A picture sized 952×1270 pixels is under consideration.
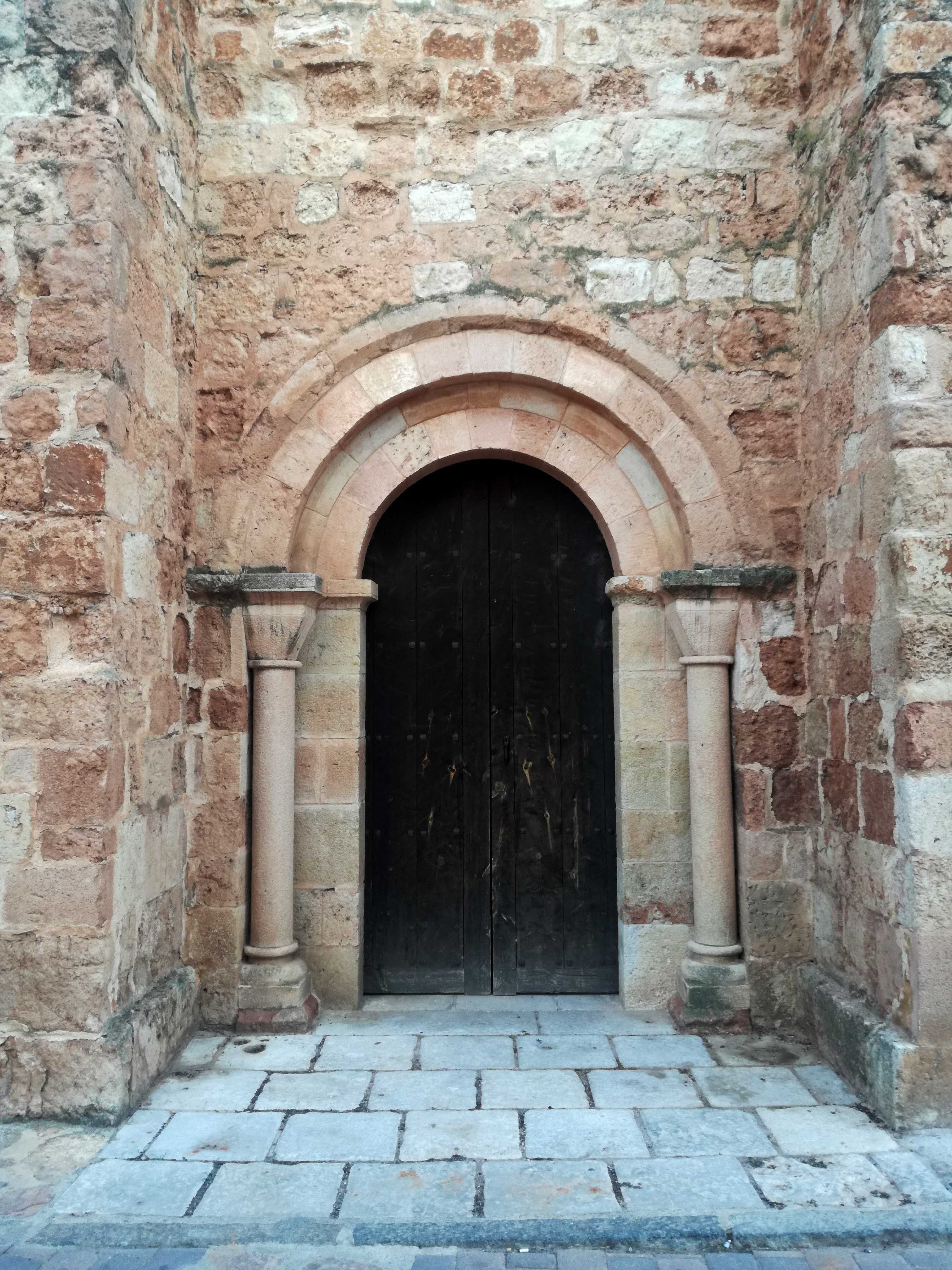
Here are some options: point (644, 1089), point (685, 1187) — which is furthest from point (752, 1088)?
point (685, 1187)

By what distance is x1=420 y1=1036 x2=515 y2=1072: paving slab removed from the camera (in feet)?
10.3

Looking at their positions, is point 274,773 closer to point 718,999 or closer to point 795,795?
point 718,999

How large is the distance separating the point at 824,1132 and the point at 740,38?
3.97 metres

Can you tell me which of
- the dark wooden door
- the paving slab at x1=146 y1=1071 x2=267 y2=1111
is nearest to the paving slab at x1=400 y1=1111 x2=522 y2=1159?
the paving slab at x1=146 y1=1071 x2=267 y2=1111

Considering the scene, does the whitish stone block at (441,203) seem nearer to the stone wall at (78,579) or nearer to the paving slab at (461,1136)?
the stone wall at (78,579)

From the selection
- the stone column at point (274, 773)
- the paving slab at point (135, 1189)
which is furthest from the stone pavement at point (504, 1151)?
the stone column at point (274, 773)

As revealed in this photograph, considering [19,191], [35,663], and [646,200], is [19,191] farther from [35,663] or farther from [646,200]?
[646,200]

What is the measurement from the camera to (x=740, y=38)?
3.73 metres

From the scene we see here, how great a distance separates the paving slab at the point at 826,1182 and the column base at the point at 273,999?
169 cm

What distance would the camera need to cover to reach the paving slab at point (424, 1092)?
9.29 ft

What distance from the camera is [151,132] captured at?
10.8 ft

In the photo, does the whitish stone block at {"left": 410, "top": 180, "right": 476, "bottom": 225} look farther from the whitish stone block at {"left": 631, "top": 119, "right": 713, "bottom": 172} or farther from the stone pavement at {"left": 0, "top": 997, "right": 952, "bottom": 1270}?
the stone pavement at {"left": 0, "top": 997, "right": 952, "bottom": 1270}

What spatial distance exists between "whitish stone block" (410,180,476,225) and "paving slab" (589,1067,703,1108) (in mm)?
3211

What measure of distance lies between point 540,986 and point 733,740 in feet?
4.24
